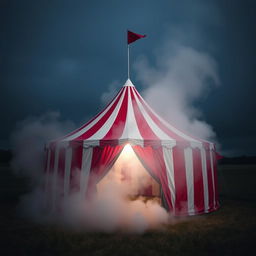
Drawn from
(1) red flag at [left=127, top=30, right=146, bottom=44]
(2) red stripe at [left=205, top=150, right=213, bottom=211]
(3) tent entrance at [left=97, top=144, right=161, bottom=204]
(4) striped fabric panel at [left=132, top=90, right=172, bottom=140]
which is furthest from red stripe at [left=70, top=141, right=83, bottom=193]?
(1) red flag at [left=127, top=30, right=146, bottom=44]

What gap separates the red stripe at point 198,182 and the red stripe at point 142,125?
104 centimetres

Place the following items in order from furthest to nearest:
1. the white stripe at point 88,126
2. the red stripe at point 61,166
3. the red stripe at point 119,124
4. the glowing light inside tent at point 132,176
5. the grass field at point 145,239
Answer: the glowing light inside tent at point 132,176
the white stripe at point 88,126
the red stripe at point 61,166
the red stripe at point 119,124
the grass field at point 145,239

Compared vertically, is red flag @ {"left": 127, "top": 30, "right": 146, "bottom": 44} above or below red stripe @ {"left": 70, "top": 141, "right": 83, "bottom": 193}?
above

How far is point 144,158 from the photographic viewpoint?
4934 millimetres

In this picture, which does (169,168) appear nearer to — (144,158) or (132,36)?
(144,158)

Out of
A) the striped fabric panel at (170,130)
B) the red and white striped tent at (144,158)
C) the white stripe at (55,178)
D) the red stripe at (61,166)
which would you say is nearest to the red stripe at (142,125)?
the red and white striped tent at (144,158)

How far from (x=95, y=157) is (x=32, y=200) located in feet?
8.12

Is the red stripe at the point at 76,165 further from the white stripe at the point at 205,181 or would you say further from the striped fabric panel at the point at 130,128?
the white stripe at the point at 205,181

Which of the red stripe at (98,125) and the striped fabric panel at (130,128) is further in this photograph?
the red stripe at (98,125)

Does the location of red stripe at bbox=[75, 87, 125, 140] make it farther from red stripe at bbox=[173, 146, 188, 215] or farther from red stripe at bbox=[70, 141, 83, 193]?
red stripe at bbox=[173, 146, 188, 215]

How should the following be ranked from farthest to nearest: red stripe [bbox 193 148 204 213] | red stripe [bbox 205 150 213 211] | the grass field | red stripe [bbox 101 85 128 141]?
red stripe [bbox 205 150 213 211], red stripe [bbox 193 148 204 213], red stripe [bbox 101 85 128 141], the grass field

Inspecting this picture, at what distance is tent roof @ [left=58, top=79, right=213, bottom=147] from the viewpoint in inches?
191

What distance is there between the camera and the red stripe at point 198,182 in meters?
5.32

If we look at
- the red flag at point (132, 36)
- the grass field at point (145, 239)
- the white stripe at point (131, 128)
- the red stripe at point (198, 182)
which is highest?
the red flag at point (132, 36)
